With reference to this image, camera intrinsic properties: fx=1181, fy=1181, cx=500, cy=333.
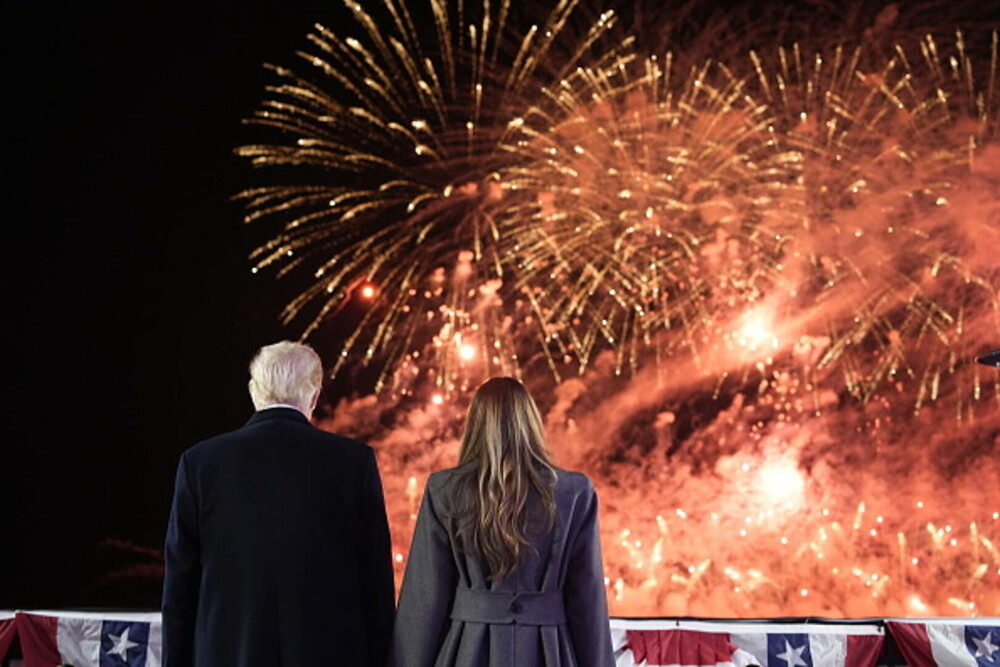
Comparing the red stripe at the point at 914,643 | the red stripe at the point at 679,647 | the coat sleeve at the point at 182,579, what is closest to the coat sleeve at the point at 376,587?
the coat sleeve at the point at 182,579

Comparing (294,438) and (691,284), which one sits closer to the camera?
(294,438)

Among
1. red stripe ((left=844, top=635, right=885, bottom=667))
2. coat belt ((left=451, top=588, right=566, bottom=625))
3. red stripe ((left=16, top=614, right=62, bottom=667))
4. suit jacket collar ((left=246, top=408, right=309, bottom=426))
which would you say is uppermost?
suit jacket collar ((left=246, top=408, right=309, bottom=426))

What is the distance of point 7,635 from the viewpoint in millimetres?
5809

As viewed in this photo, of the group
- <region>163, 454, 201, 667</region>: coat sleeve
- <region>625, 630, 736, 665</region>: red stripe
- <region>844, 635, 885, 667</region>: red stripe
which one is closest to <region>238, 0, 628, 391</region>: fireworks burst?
<region>625, 630, 736, 665</region>: red stripe

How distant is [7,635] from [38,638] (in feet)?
0.51

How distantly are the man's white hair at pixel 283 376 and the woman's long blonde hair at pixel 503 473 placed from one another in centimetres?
39

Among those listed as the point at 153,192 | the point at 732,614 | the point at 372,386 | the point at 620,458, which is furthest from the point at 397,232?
the point at 732,614

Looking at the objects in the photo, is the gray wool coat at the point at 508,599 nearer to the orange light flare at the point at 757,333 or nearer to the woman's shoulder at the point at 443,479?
the woman's shoulder at the point at 443,479

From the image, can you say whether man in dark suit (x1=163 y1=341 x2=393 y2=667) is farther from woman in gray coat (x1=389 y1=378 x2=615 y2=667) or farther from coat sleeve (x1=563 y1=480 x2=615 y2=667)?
coat sleeve (x1=563 y1=480 x2=615 y2=667)

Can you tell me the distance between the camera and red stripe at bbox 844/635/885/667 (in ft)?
17.0

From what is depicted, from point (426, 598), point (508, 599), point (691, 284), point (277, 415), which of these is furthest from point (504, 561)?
point (691, 284)

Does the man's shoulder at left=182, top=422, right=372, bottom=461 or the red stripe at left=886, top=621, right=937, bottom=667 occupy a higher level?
the man's shoulder at left=182, top=422, right=372, bottom=461

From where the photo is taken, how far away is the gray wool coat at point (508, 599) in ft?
8.54

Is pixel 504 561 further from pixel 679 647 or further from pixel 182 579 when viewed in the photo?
pixel 679 647
